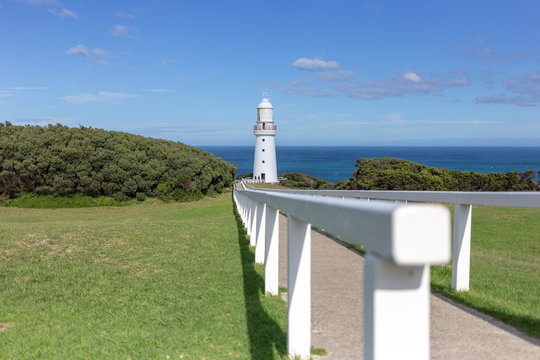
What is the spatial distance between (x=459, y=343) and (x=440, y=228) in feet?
10.9

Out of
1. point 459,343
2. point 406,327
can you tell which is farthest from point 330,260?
point 406,327

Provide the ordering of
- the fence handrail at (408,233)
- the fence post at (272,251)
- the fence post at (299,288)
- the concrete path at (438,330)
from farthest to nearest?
1. the fence post at (272,251)
2. the concrete path at (438,330)
3. the fence post at (299,288)
4. the fence handrail at (408,233)

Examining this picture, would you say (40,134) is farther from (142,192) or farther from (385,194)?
(385,194)

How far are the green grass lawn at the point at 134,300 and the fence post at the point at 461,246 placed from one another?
2.22 meters

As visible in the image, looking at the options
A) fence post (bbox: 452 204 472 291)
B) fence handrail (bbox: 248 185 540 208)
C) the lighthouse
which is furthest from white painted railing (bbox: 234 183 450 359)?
the lighthouse

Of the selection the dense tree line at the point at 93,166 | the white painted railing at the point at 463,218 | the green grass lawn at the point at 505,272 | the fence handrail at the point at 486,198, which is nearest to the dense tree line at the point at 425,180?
the dense tree line at the point at 93,166

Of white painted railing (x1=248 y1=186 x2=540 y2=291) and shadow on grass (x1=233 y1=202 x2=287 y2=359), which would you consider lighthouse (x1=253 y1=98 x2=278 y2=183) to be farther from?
white painted railing (x1=248 y1=186 x2=540 y2=291)

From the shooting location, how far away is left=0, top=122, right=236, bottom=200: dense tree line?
121ft

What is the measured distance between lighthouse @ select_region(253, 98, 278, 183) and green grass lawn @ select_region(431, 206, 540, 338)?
5206 centimetres

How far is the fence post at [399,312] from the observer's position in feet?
4.88

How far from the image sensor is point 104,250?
10.0 m

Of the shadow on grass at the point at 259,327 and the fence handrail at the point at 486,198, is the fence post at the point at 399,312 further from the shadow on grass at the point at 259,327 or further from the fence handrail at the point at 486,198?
the fence handrail at the point at 486,198

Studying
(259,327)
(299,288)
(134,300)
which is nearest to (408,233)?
(299,288)

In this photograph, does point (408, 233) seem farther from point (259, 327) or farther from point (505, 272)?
point (505, 272)
